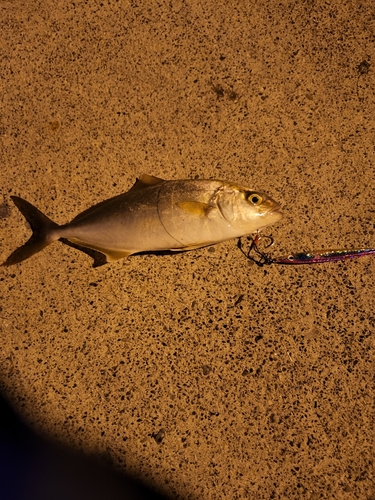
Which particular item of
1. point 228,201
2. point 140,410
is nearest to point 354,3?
point 228,201

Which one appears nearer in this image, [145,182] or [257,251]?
[145,182]

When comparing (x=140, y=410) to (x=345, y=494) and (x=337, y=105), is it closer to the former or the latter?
(x=345, y=494)

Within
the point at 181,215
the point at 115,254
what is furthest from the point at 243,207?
the point at 115,254

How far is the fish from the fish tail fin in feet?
0.96

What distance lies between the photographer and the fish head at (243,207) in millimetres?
2098

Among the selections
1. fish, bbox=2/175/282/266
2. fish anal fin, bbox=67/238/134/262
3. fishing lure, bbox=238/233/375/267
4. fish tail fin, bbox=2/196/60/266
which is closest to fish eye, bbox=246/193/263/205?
fish, bbox=2/175/282/266

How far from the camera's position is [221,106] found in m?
2.58

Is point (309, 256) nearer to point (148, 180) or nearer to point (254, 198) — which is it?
point (254, 198)

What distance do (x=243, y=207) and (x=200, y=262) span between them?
515mm

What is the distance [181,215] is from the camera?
6.84 ft

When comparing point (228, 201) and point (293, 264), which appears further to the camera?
point (293, 264)

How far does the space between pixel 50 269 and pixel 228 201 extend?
1.30 m

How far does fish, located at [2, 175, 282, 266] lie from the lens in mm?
2094

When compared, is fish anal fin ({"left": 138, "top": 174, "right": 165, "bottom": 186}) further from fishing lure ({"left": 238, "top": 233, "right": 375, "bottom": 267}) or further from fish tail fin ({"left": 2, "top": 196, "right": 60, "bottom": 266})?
fishing lure ({"left": 238, "top": 233, "right": 375, "bottom": 267})
